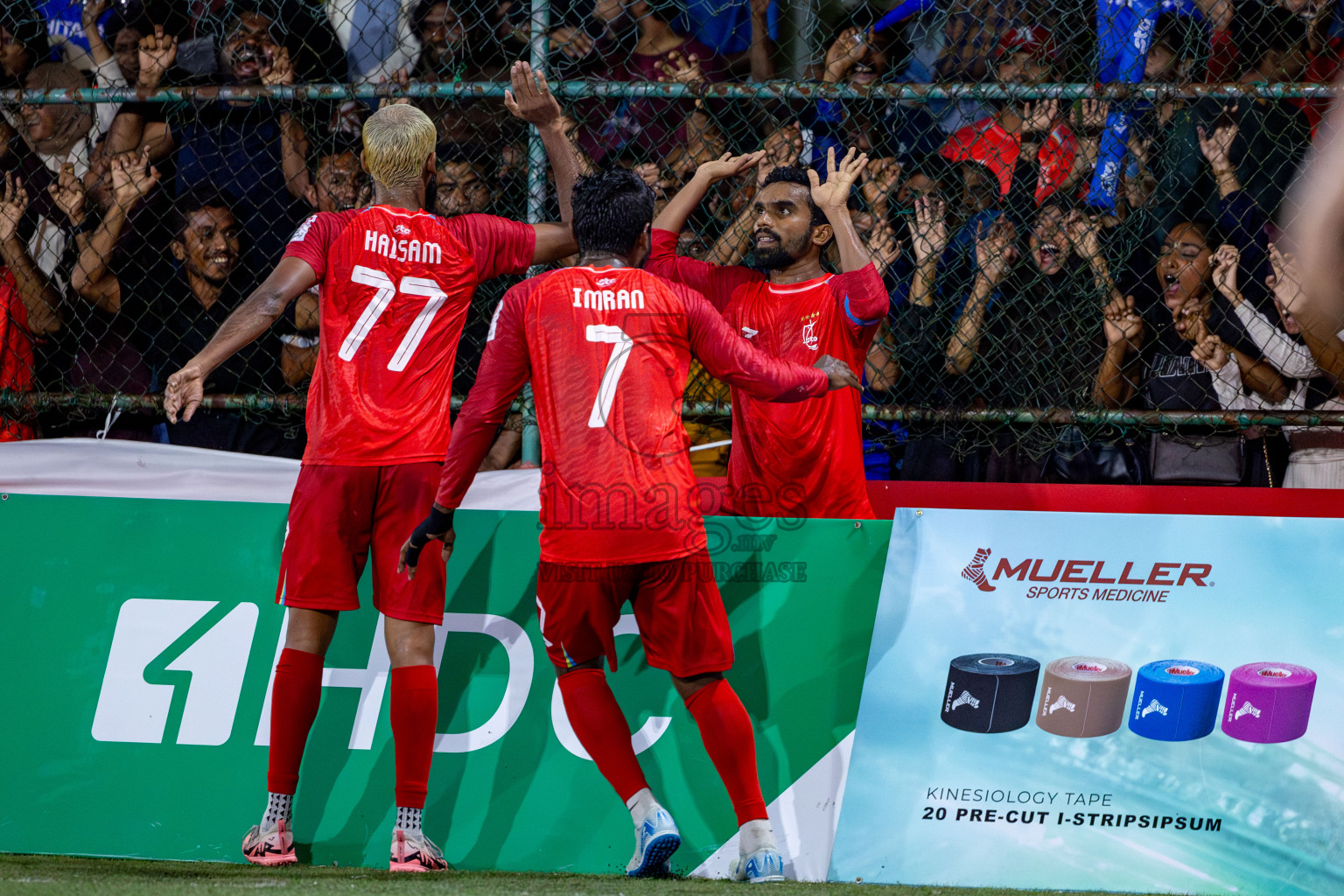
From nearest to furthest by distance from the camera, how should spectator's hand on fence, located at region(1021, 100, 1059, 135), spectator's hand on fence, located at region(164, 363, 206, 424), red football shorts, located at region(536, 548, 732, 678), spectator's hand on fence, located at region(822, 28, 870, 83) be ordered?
1. spectator's hand on fence, located at region(164, 363, 206, 424)
2. red football shorts, located at region(536, 548, 732, 678)
3. spectator's hand on fence, located at region(1021, 100, 1059, 135)
4. spectator's hand on fence, located at region(822, 28, 870, 83)

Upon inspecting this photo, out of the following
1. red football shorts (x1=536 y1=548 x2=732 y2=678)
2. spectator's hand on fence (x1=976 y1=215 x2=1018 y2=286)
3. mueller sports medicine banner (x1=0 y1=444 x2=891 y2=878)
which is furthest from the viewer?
spectator's hand on fence (x1=976 y1=215 x2=1018 y2=286)

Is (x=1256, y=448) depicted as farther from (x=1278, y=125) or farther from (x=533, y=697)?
(x=533, y=697)

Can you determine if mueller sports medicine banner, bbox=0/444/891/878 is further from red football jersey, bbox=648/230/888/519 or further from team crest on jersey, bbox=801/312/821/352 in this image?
team crest on jersey, bbox=801/312/821/352

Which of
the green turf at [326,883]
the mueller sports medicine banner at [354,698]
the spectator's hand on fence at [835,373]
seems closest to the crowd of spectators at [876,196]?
the mueller sports medicine banner at [354,698]

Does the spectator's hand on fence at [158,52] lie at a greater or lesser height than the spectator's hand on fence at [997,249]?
greater

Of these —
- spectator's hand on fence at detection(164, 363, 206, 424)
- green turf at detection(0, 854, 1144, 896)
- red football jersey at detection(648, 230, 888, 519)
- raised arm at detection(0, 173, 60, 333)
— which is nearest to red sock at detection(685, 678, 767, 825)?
green turf at detection(0, 854, 1144, 896)

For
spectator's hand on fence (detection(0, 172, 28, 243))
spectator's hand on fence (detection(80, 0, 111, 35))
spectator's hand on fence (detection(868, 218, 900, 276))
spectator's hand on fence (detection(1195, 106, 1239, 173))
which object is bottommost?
spectator's hand on fence (detection(0, 172, 28, 243))

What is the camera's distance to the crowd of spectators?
4062 millimetres

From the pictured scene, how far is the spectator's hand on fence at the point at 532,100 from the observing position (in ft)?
11.6

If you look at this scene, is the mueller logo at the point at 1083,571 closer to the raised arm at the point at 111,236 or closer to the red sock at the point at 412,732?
the red sock at the point at 412,732

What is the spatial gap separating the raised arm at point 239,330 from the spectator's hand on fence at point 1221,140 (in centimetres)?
306

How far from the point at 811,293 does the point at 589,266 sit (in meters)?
0.85

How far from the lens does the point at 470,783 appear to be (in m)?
3.37

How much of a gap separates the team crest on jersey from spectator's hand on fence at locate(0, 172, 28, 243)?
117 inches
